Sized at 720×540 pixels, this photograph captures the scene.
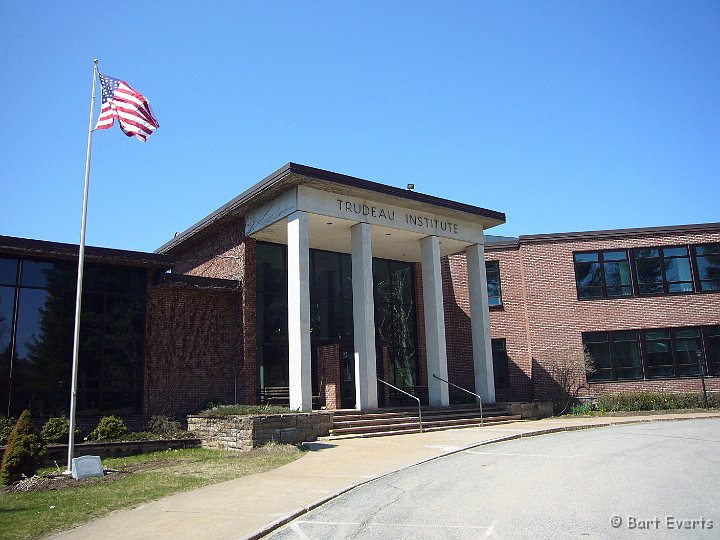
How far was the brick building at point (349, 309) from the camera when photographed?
58.9 feet

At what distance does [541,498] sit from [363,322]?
468 inches

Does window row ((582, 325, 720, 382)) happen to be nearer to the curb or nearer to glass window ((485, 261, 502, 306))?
glass window ((485, 261, 502, 306))

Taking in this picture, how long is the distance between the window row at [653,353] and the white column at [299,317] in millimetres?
14071

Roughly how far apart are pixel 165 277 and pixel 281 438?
277 inches

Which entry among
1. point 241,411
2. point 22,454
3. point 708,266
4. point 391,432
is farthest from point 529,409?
point 22,454

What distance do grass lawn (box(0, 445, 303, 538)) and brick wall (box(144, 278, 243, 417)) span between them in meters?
4.37

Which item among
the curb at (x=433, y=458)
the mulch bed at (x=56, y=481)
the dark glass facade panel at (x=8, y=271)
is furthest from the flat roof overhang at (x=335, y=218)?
the mulch bed at (x=56, y=481)

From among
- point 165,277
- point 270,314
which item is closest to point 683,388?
point 270,314

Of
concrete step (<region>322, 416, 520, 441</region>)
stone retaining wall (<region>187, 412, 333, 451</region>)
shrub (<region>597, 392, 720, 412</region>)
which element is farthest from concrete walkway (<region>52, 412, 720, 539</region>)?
shrub (<region>597, 392, 720, 412</region>)

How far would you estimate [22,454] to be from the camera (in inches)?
441

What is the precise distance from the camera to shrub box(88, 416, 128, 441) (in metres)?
15.8

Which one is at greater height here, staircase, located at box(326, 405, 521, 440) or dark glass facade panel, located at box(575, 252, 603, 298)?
dark glass facade panel, located at box(575, 252, 603, 298)

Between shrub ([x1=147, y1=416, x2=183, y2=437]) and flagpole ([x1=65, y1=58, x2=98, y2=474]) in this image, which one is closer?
flagpole ([x1=65, y1=58, x2=98, y2=474])

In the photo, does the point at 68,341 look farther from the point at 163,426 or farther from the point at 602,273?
the point at 602,273
